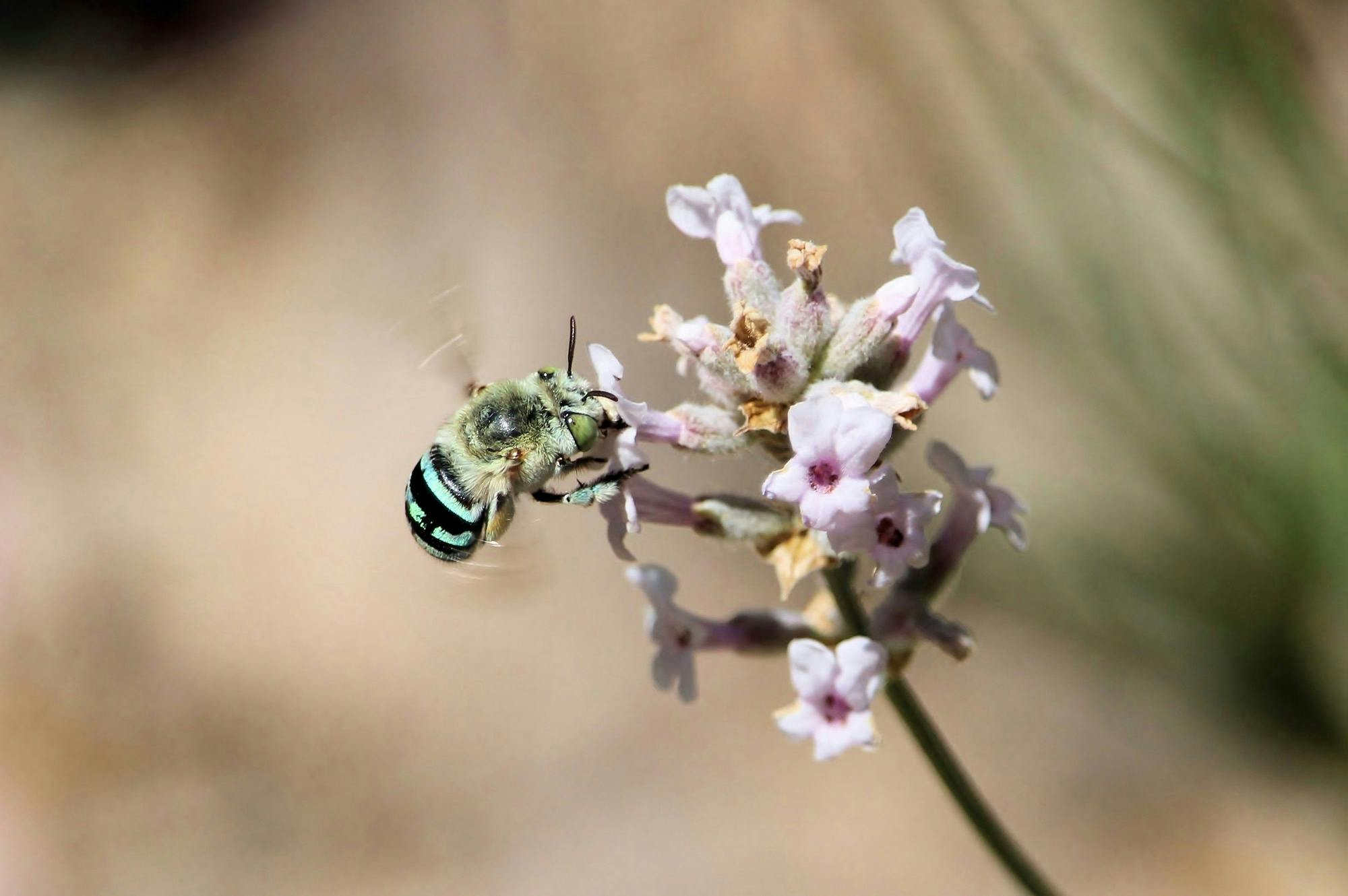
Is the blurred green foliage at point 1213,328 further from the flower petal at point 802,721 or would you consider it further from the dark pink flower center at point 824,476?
the flower petal at point 802,721

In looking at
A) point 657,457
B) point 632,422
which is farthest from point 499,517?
point 657,457

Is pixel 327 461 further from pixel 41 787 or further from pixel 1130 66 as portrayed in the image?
pixel 1130 66

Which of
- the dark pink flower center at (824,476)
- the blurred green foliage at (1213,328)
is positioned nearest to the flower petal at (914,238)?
the dark pink flower center at (824,476)

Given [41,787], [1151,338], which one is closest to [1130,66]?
[1151,338]

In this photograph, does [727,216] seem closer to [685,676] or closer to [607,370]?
[607,370]

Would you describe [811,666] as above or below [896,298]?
below

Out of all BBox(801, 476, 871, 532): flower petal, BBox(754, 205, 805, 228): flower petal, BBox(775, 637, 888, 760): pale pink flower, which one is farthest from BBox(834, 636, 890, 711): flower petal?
BBox(754, 205, 805, 228): flower petal

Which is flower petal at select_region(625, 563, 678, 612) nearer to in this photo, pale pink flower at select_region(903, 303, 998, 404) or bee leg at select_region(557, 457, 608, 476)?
bee leg at select_region(557, 457, 608, 476)
